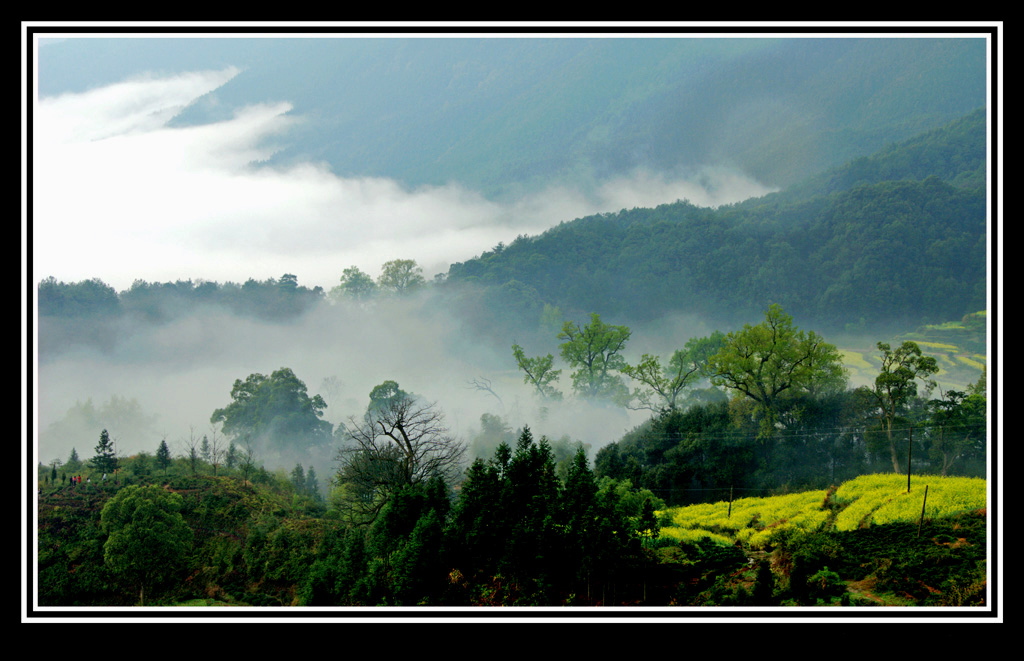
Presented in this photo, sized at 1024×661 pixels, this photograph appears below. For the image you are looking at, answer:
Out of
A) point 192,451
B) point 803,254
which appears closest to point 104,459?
point 192,451

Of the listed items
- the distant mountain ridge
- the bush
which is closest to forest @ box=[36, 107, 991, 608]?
the bush

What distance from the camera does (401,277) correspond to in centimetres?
2327

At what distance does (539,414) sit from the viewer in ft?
64.6

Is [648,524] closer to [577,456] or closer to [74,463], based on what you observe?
[577,456]

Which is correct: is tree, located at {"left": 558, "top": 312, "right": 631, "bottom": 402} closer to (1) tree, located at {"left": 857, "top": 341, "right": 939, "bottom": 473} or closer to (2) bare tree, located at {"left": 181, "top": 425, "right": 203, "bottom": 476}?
(1) tree, located at {"left": 857, "top": 341, "right": 939, "bottom": 473}

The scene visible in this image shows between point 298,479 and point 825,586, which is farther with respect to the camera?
Result: point 298,479

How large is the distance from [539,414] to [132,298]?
43.9 ft

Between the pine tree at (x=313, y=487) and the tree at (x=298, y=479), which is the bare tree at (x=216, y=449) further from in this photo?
the pine tree at (x=313, y=487)

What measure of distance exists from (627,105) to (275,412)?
1829 centimetres

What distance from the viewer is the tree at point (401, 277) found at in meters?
22.8

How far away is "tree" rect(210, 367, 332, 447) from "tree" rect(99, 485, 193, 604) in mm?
5739

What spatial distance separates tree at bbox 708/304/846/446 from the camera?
49.0 feet

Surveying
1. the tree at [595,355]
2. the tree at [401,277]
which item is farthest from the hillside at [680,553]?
the tree at [401,277]
